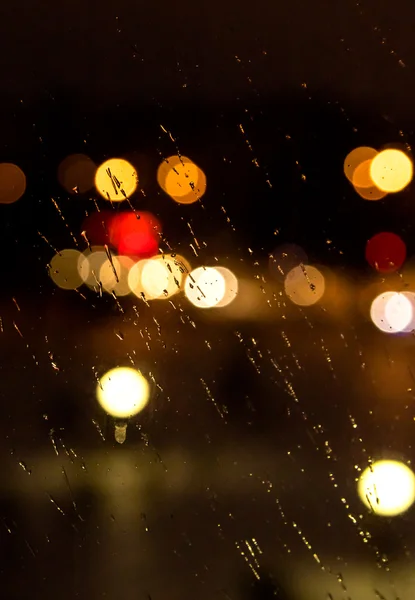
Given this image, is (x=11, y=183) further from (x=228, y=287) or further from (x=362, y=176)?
(x=362, y=176)

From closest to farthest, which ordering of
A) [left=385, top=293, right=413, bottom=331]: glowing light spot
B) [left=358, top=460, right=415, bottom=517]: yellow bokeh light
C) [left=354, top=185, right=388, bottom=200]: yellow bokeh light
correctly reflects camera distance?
[left=358, top=460, right=415, bottom=517]: yellow bokeh light < [left=385, top=293, right=413, bottom=331]: glowing light spot < [left=354, top=185, right=388, bottom=200]: yellow bokeh light

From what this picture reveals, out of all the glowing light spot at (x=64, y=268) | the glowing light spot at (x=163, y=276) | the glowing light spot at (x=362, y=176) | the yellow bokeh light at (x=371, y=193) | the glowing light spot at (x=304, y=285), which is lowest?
the glowing light spot at (x=304, y=285)

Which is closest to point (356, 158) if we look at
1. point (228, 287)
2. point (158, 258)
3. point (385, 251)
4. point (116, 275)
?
point (385, 251)

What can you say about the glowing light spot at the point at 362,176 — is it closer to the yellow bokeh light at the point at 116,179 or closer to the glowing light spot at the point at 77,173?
the yellow bokeh light at the point at 116,179

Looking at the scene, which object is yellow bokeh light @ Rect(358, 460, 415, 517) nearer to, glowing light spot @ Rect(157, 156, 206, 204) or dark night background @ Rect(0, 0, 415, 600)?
dark night background @ Rect(0, 0, 415, 600)

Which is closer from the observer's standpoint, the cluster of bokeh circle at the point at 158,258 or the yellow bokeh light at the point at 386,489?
the yellow bokeh light at the point at 386,489

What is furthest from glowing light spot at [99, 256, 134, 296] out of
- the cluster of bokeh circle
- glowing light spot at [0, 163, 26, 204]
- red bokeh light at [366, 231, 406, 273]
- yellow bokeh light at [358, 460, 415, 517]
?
yellow bokeh light at [358, 460, 415, 517]

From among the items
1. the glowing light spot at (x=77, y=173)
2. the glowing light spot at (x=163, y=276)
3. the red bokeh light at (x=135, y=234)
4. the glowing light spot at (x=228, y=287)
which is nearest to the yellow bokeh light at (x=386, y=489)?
the glowing light spot at (x=228, y=287)
